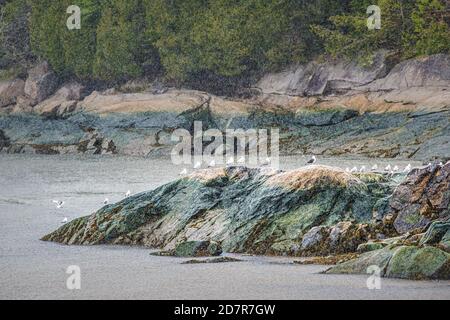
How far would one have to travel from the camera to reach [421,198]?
20656 mm

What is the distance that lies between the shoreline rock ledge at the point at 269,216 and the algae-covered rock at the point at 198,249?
0.16 meters

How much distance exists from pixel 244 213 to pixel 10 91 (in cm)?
5787

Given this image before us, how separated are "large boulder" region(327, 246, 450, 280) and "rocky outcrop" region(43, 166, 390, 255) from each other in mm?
2031

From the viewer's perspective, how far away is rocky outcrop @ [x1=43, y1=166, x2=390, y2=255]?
2125 cm

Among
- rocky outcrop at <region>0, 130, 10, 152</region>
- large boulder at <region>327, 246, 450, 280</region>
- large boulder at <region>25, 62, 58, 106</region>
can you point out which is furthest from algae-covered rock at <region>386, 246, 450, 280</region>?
large boulder at <region>25, 62, 58, 106</region>

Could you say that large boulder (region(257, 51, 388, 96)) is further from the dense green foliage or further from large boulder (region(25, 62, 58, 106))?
large boulder (region(25, 62, 58, 106))

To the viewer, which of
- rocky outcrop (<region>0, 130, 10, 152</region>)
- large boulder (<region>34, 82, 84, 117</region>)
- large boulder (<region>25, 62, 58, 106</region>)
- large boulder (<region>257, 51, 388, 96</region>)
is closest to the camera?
large boulder (<region>257, 51, 388, 96</region>)

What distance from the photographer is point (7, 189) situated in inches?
1609

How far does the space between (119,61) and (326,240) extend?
5132 centimetres

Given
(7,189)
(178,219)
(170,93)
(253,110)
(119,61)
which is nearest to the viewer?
(178,219)

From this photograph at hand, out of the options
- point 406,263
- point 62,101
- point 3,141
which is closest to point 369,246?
point 406,263
